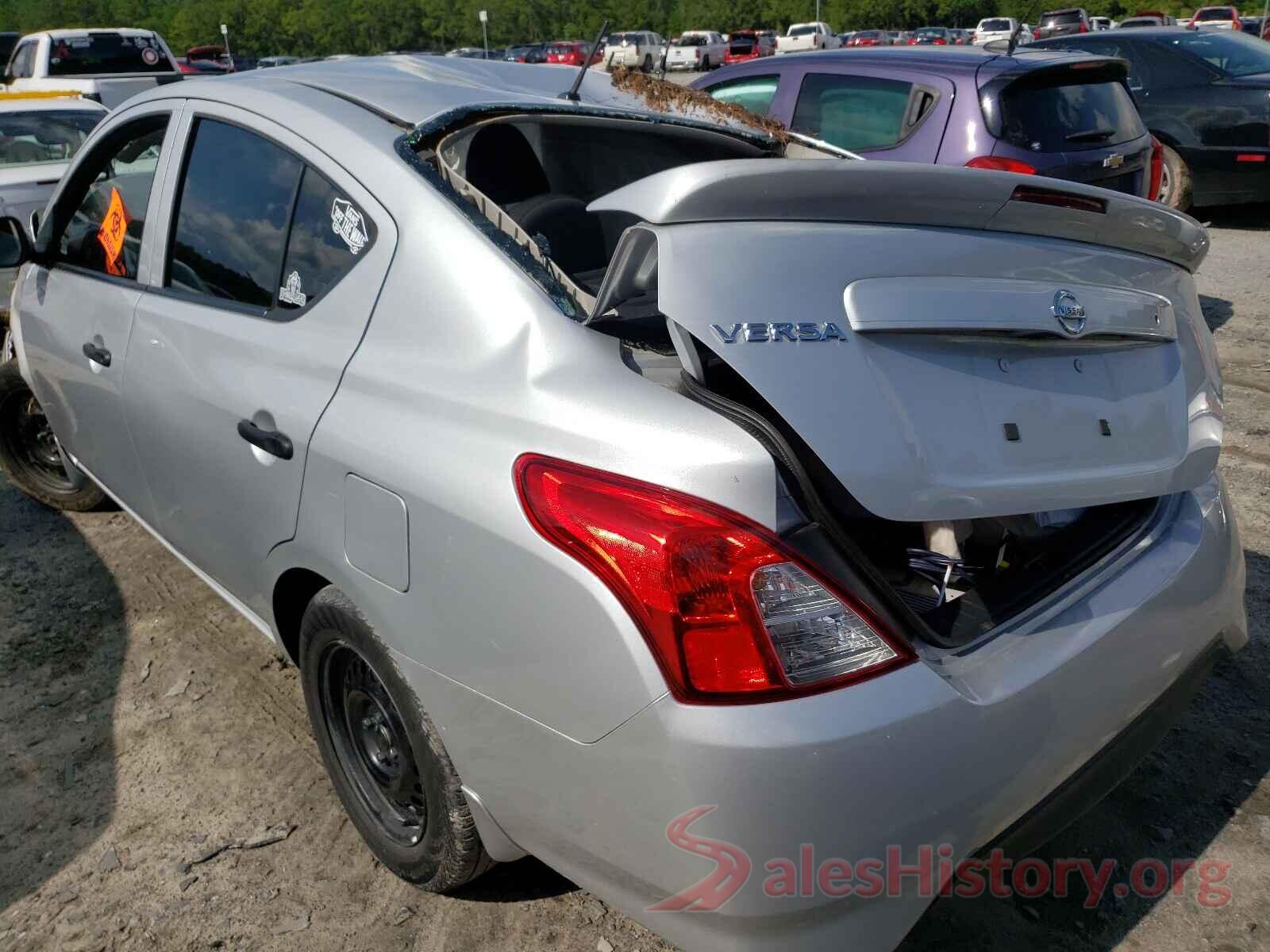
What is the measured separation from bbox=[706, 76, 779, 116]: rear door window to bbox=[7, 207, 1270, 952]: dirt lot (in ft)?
13.4

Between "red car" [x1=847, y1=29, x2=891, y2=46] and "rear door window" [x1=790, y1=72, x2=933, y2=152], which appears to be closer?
"rear door window" [x1=790, y1=72, x2=933, y2=152]

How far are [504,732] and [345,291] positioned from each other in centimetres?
98

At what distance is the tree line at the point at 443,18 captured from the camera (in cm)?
6325

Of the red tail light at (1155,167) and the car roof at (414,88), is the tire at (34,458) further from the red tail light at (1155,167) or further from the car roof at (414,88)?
the red tail light at (1155,167)

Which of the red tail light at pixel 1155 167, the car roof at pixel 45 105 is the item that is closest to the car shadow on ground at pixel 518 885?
the red tail light at pixel 1155 167

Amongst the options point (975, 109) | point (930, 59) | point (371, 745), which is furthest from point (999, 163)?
point (371, 745)

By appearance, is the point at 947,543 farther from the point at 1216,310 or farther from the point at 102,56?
the point at 102,56

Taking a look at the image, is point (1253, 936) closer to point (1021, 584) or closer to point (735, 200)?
point (1021, 584)

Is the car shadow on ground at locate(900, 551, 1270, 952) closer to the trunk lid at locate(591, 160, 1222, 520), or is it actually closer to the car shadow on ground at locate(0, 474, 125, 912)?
the trunk lid at locate(591, 160, 1222, 520)

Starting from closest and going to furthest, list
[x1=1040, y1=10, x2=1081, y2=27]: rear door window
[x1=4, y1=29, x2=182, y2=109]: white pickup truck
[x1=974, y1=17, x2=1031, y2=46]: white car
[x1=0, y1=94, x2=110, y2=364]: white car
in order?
[x1=0, y1=94, x2=110, y2=364]: white car, [x1=4, y1=29, x2=182, y2=109]: white pickup truck, [x1=1040, y1=10, x2=1081, y2=27]: rear door window, [x1=974, y1=17, x2=1031, y2=46]: white car

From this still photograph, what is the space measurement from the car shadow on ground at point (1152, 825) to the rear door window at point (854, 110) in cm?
364

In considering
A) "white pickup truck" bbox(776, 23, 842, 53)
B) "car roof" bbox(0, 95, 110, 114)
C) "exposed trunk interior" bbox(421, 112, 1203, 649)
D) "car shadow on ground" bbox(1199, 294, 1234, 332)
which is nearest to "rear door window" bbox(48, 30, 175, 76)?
"car roof" bbox(0, 95, 110, 114)

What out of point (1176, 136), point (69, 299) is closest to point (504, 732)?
point (69, 299)

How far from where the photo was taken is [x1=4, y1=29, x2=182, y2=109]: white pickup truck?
45.7 feet
